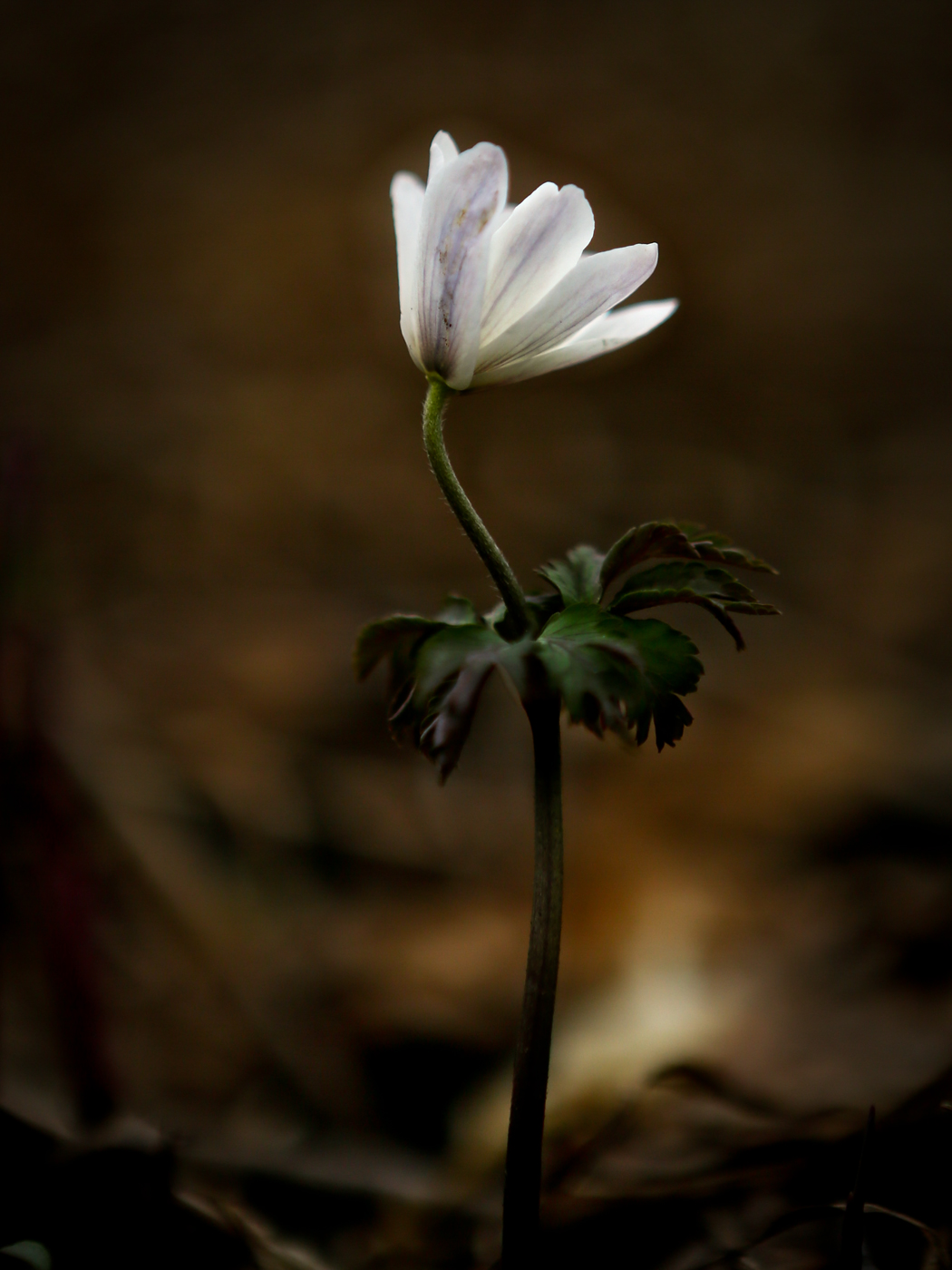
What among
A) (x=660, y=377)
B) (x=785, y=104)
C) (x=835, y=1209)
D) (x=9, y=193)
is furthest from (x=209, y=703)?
(x=785, y=104)

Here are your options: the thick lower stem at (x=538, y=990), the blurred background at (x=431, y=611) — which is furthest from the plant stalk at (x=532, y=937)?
the blurred background at (x=431, y=611)

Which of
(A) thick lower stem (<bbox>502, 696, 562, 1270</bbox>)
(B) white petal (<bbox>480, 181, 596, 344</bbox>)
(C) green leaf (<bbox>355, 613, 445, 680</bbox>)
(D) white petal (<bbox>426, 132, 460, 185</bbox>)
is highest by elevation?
(D) white petal (<bbox>426, 132, 460, 185</bbox>)

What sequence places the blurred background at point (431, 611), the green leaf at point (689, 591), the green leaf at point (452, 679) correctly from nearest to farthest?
the green leaf at point (452, 679), the green leaf at point (689, 591), the blurred background at point (431, 611)

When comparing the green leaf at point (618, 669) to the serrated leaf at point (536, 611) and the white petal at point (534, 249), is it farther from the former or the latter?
the white petal at point (534, 249)

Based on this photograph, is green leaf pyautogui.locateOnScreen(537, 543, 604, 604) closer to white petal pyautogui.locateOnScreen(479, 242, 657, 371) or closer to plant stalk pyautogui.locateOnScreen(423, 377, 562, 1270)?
plant stalk pyautogui.locateOnScreen(423, 377, 562, 1270)

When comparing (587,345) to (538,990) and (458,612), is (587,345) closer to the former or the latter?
(458,612)

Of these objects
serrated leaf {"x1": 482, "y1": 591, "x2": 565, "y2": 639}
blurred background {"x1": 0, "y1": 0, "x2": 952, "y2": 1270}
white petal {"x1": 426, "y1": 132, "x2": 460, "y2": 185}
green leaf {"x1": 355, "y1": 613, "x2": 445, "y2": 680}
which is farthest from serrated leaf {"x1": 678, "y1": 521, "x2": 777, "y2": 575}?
blurred background {"x1": 0, "y1": 0, "x2": 952, "y2": 1270}
